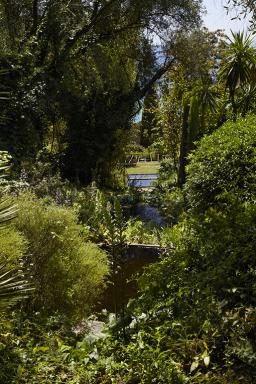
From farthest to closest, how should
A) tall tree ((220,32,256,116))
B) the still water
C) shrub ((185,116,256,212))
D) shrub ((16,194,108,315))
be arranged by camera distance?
the still water
tall tree ((220,32,256,116))
shrub ((185,116,256,212))
shrub ((16,194,108,315))

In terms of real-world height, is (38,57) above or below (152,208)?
above

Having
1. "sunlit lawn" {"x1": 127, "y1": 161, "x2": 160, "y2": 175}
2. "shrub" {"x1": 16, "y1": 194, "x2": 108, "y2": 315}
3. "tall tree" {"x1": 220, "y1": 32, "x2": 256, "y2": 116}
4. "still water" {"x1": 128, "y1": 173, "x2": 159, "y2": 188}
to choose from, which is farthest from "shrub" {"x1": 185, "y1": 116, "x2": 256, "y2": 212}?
"sunlit lawn" {"x1": 127, "y1": 161, "x2": 160, "y2": 175}

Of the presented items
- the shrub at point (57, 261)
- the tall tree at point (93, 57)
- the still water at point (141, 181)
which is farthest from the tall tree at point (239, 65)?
the shrub at point (57, 261)

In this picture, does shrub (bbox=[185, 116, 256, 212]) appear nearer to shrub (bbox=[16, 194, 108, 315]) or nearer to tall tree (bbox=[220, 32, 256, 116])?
shrub (bbox=[16, 194, 108, 315])

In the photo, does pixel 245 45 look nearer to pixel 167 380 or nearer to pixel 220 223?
pixel 220 223

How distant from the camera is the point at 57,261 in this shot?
15.6 ft

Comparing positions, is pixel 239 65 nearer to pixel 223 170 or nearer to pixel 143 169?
pixel 223 170

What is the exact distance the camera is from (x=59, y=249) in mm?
4875

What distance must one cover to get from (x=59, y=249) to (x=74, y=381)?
2285mm

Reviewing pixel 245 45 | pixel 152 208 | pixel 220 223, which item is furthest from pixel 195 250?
pixel 245 45

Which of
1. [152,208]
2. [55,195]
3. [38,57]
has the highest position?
[38,57]

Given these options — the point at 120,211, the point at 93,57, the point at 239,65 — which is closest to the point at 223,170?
the point at 120,211

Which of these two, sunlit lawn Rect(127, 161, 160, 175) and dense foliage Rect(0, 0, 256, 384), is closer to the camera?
dense foliage Rect(0, 0, 256, 384)

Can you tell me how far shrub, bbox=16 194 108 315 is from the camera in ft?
15.5
